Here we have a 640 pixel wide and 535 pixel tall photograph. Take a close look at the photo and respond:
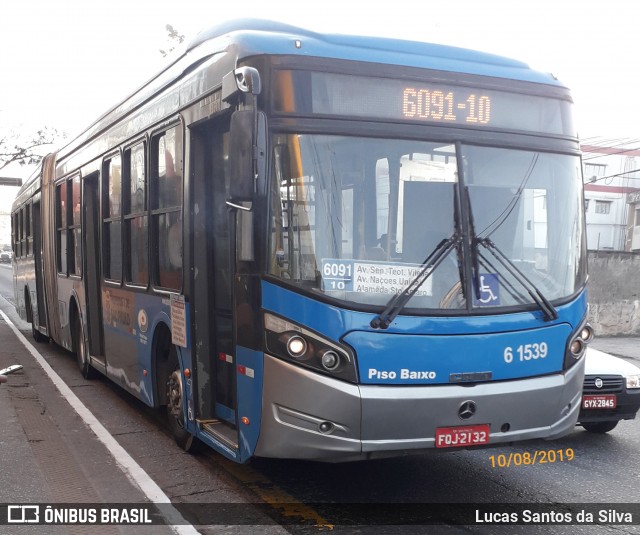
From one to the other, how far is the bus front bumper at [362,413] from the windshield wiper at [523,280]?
53 cm

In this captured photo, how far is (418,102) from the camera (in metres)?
5.11

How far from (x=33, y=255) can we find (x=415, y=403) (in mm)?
11573

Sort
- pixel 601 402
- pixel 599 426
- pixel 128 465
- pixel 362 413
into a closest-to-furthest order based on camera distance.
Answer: pixel 362 413 < pixel 128 465 < pixel 601 402 < pixel 599 426

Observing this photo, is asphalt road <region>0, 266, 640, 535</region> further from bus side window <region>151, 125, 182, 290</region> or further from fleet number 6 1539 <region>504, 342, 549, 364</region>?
bus side window <region>151, 125, 182, 290</region>

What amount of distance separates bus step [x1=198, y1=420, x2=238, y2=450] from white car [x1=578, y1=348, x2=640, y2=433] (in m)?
3.61

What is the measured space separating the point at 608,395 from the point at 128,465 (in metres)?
4.57

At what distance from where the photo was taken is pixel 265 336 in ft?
16.0

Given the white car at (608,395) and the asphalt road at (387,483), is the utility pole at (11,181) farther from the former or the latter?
the white car at (608,395)

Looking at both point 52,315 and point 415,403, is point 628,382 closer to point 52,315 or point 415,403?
point 415,403

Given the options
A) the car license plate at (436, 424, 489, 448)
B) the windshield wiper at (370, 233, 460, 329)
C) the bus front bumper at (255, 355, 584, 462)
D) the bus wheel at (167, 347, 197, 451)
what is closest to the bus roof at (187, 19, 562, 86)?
the windshield wiper at (370, 233, 460, 329)

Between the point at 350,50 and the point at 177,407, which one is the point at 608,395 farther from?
the point at 350,50

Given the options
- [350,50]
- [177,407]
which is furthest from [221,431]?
[350,50]

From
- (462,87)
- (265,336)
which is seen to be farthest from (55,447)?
(462,87)

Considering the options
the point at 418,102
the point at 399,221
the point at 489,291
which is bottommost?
the point at 489,291
